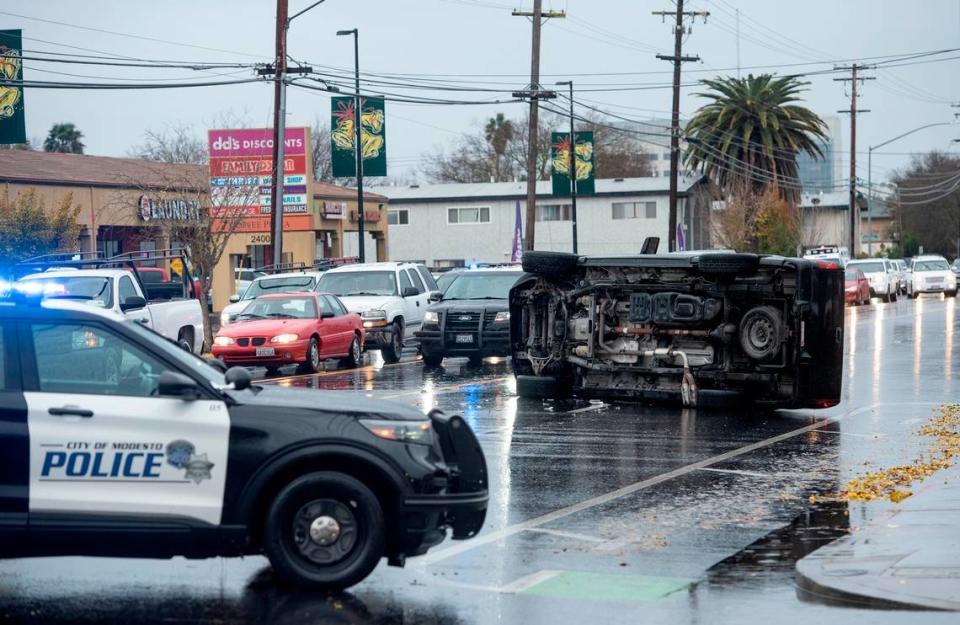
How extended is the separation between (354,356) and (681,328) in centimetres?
1000

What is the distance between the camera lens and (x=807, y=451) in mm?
14031

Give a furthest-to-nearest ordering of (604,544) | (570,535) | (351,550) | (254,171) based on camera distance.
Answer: (254,171) → (570,535) → (604,544) → (351,550)

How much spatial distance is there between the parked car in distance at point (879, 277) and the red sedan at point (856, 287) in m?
1.61

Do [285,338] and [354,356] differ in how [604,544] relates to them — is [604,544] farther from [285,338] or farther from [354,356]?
[354,356]

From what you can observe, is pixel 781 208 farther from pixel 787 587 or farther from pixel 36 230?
pixel 787 587

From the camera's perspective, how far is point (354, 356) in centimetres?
2606

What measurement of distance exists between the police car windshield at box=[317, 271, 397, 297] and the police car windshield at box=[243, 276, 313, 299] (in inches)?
15.5

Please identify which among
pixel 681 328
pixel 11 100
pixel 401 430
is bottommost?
pixel 401 430

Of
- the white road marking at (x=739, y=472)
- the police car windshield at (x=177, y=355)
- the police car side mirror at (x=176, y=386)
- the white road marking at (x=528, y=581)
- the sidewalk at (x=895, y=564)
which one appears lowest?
the white road marking at (x=739, y=472)

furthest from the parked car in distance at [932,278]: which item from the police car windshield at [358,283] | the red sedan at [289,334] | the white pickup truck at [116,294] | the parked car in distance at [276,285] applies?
the white pickup truck at [116,294]

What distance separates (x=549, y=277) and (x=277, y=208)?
52.1ft

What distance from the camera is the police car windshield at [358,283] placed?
29172 mm

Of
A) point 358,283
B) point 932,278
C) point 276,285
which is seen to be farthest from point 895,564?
point 932,278

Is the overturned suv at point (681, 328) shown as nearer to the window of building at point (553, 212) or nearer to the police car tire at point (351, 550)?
the police car tire at point (351, 550)
